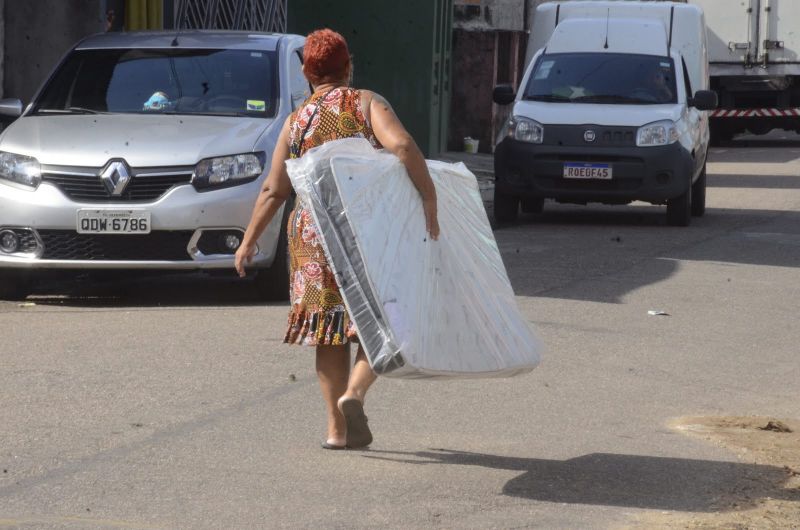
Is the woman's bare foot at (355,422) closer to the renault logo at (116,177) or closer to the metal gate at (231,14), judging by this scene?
the renault logo at (116,177)

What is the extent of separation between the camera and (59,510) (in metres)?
5.50

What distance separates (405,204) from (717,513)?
1514 millimetres

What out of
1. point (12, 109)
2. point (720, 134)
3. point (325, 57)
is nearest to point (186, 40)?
point (12, 109)

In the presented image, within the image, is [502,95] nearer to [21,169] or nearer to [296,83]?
[296,83]

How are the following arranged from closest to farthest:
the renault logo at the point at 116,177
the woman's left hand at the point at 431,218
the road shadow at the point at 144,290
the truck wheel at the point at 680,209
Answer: the woman's left hand at the point at 431,218, the renault logo at the point at 116,177, the road shadow at the point at 144,290, the truck wheel at the point at 680,209

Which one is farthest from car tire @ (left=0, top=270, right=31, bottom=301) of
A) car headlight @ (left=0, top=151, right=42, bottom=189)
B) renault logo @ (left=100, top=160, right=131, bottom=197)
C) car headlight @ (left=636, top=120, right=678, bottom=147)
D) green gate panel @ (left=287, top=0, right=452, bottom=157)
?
green gate panel @ (left=287, top=0, right=452, bottom=157)

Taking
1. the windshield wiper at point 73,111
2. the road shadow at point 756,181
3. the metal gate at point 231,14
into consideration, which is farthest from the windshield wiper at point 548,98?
the windshield wiper at point 73,111

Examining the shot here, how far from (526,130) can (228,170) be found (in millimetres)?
7122

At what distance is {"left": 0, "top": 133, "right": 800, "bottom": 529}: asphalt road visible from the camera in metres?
5.70

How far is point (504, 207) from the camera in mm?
17562

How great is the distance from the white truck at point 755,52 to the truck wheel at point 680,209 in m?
15.2

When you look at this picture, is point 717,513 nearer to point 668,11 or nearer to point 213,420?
point 213,420

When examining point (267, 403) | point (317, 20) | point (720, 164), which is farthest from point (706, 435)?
point (720, 164)

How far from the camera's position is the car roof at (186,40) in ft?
38.6
